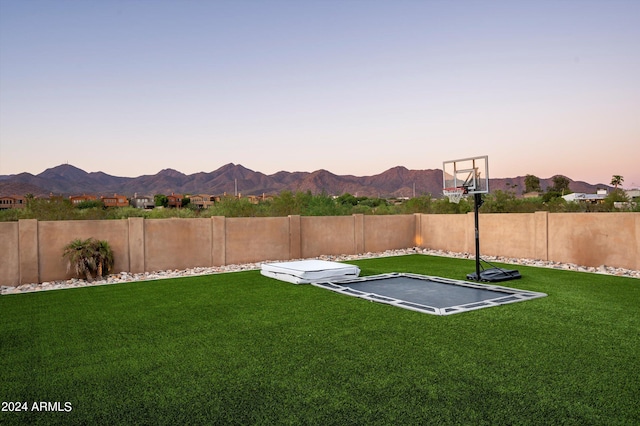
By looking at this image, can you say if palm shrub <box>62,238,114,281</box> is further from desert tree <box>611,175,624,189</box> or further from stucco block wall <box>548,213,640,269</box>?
desert tree <box>611,175,624,189</box>

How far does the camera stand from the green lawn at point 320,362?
3326 mm

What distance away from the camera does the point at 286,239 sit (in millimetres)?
14781

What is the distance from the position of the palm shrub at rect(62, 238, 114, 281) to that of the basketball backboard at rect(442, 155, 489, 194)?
30.8ft

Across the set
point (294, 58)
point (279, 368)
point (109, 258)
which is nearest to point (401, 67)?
point (294, 58)

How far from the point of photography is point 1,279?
1040 cm

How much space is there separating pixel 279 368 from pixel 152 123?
24126 millimetres

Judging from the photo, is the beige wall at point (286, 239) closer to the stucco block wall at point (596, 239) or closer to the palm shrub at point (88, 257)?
the stucco block wall at point (596, 239)

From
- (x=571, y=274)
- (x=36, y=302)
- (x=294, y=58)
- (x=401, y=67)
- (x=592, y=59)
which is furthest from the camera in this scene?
(x=294, y=58)

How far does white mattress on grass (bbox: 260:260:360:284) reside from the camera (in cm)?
977

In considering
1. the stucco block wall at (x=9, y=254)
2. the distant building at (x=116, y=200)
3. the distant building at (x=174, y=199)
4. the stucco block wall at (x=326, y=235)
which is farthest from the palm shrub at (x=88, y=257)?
the distant building at (x=174, y=199)

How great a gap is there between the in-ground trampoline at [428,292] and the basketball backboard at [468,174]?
2.54 m

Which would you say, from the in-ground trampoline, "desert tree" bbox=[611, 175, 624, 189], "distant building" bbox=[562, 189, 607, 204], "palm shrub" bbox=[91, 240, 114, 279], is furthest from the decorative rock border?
"desert tree" bbox=[611, 175, 624, 189]

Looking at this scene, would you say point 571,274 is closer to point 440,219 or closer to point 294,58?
point 440,219

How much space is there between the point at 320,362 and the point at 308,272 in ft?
17.5
